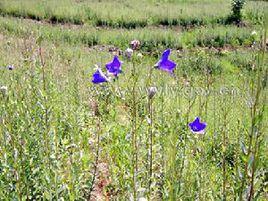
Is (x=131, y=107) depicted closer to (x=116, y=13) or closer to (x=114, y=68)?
(x=114, y=68)

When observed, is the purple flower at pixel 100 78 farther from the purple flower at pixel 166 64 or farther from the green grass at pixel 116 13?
the green grass at pixel 116 13

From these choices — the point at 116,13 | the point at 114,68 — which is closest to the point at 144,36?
the point at 116,13

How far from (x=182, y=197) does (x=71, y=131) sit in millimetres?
1551

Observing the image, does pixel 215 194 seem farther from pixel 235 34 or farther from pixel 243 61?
pixel 235 34

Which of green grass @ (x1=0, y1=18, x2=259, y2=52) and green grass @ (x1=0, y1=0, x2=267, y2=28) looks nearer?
green grass @ (x1=0, y1=18, x2=259, y2=52)

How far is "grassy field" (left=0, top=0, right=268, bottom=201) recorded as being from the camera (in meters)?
2.45

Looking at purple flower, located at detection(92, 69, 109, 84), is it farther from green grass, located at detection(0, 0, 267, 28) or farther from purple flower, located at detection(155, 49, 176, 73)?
green grass, located at detection(0, 0, 267, 28)

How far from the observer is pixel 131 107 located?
236cm

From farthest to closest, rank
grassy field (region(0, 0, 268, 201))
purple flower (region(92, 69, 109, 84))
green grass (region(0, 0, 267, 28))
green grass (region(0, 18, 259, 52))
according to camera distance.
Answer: green grass (region(0, 0, 267, 28)), green grass (region(0, 18, 259, 52)), grassy field (region(0, 0, 268, 201)), purple flower (region(92, 69, 109, 84))

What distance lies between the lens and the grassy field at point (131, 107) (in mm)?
2447

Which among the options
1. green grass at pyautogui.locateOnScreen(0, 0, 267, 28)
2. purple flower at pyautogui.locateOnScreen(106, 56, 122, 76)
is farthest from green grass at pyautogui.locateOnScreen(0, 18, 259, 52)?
purple flower at pyautogui.locateOnScreen(106, 56, 122, 76)

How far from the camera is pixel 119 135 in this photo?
3.93 meters

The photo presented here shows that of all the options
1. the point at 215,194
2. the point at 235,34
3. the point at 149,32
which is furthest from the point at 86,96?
the point at 235,34

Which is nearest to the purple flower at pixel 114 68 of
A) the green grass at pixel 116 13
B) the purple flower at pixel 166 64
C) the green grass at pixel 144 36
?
the purple flower at pixel 166 64
